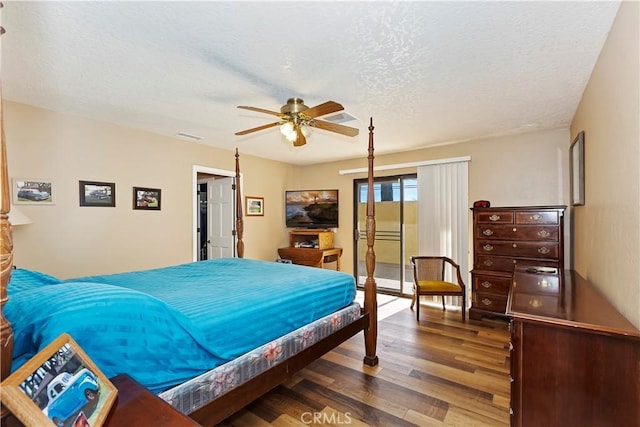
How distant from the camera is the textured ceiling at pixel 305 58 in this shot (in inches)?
65.0

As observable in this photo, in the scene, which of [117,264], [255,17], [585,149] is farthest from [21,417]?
[585,149]

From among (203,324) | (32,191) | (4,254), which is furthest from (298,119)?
(32,191)

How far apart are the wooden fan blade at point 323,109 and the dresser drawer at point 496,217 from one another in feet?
8.57

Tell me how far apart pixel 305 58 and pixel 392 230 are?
12.7 ft

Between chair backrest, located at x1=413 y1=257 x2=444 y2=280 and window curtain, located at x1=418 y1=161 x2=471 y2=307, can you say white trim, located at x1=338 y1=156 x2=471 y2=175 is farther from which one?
chair backrest, located at x1=413 y1=257 x2=444 y2=280

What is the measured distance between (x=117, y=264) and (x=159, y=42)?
2.80m

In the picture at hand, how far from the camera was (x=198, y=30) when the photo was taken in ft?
5.93

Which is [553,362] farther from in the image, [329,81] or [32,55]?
[32,55]

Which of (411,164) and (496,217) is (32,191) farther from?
(496,217)

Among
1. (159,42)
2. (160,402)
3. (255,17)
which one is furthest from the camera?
(159,42)

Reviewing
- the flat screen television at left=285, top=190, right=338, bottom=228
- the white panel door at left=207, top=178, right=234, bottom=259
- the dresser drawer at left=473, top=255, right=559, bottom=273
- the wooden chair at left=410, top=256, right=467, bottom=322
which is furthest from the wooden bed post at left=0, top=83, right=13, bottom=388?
the flat screen television at left=285, top=190, right=338, bottom=228

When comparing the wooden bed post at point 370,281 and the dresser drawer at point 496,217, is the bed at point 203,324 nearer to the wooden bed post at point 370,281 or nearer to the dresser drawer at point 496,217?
the wooden bed post at point 370,281

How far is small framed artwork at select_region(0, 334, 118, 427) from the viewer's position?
756mm

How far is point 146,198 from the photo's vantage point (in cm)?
394
